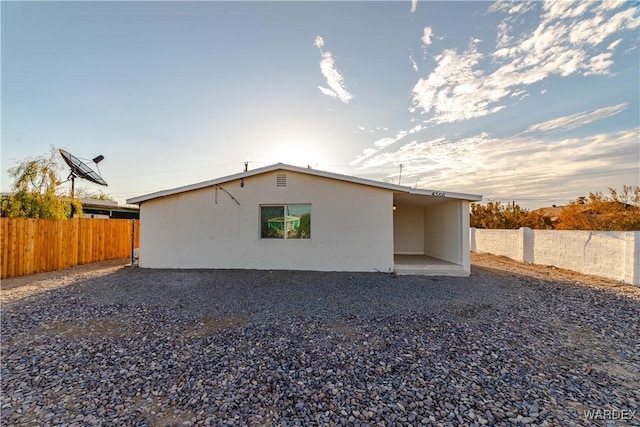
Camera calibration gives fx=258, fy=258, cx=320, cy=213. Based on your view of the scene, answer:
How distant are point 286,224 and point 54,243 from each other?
837cm

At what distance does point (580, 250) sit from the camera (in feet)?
29.5

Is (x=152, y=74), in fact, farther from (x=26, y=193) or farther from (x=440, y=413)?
(x=440, y=413)

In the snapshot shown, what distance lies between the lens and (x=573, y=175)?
13.8 m

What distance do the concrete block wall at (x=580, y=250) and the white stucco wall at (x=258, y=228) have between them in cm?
652

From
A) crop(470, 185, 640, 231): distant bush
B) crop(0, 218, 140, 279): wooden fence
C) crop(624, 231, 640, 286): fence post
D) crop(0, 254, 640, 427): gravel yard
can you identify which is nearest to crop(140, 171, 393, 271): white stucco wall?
crop(0, 254, 640, 427): gravel yard

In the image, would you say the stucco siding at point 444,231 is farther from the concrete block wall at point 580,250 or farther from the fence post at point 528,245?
the fence post at point 528,245

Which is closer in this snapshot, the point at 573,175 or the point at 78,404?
the point at 78,404

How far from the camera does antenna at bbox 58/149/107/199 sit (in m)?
11.7

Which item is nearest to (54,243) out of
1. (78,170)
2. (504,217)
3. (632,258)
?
(78,170)

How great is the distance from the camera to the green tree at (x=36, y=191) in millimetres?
9617

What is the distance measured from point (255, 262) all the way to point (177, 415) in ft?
21.8

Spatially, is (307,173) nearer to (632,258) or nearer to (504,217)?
(632,258)

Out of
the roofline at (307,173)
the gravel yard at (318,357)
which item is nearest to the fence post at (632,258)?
the gravel yard at (318,357)

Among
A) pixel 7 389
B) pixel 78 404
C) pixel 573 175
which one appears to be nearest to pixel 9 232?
pixel 7 389
